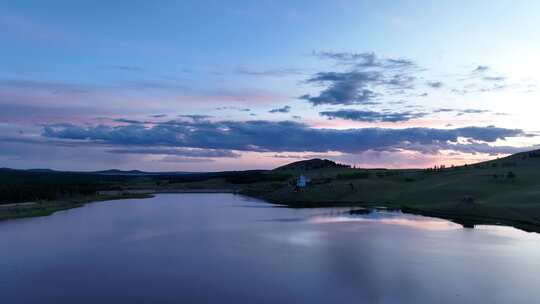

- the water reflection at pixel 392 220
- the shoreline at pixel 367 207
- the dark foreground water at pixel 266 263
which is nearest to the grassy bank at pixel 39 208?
the shoreline at pixel 367 207

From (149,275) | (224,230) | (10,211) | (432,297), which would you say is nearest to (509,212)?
(224,230)

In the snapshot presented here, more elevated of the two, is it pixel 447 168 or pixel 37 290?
pixel 447 168

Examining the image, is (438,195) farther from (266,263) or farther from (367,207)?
(266,263)

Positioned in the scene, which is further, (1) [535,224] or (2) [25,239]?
(1) [535,224]

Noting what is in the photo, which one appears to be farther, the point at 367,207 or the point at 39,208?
the point at 367,207

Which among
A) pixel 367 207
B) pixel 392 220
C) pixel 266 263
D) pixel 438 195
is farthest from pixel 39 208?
pixel 438 195

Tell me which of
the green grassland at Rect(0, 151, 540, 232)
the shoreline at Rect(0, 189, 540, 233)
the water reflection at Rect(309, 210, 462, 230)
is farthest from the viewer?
the green grassland at Rect(0, 151, 540, 232)

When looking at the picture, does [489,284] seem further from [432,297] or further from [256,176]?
[256,176]

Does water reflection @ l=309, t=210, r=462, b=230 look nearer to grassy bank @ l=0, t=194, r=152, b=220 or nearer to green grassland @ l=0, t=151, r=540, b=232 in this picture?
green grassland @ l=0, t=151, r=540, b=232

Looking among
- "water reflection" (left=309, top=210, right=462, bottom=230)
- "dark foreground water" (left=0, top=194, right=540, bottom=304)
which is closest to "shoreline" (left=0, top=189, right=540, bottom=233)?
"water reflection" (left=309, top=210, right=462, bottom=230)
